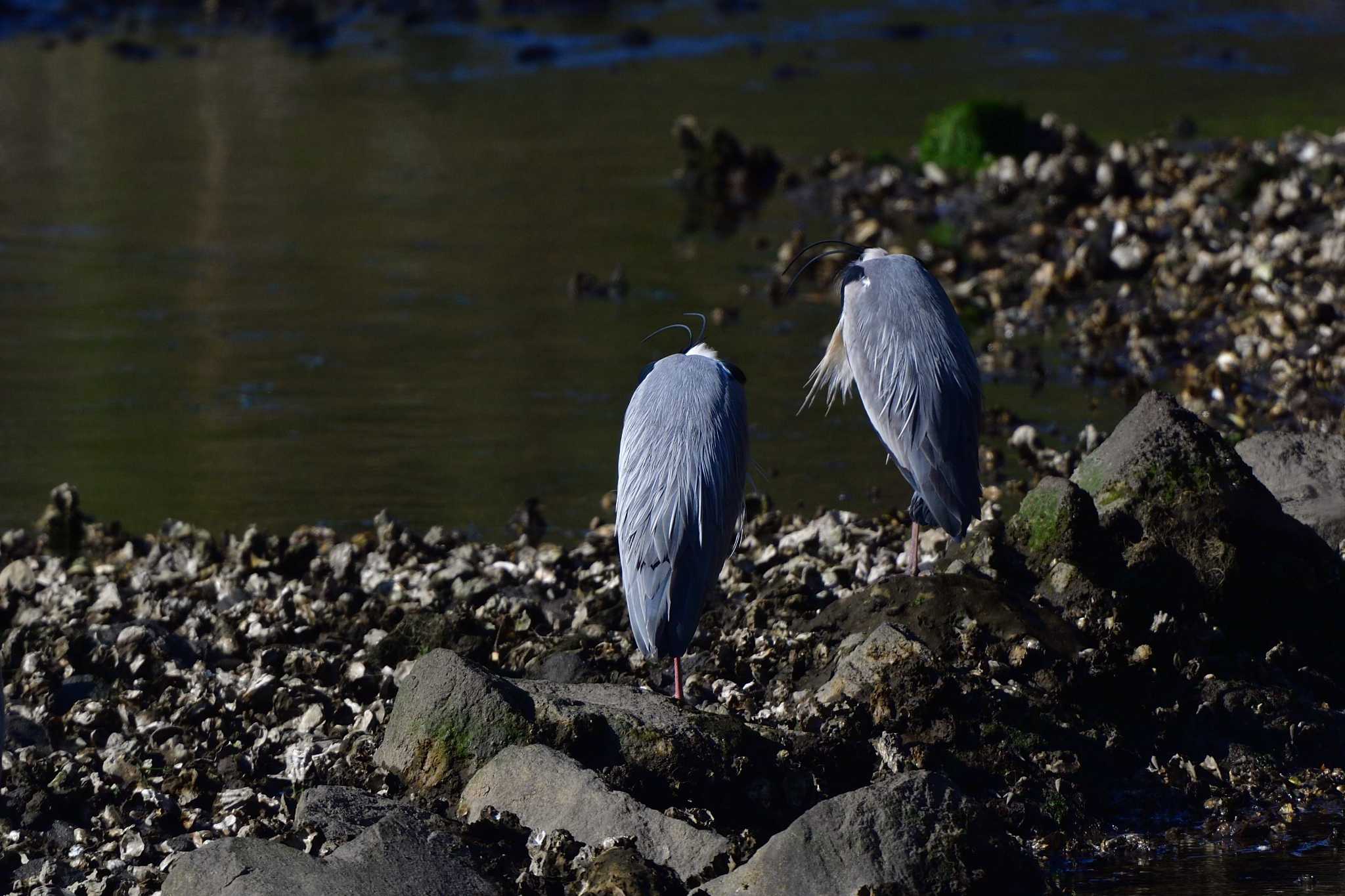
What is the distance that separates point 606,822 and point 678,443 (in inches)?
57.4

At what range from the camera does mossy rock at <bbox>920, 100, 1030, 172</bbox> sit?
16922mm

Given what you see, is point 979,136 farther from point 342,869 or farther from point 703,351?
point 342,869

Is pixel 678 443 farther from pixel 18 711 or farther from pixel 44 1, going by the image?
pixel 44 1

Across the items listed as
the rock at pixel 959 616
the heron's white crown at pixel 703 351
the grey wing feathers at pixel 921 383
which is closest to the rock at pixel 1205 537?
the rock at pixel 959 616

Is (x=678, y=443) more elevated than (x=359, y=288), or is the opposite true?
(x=678, y=443)

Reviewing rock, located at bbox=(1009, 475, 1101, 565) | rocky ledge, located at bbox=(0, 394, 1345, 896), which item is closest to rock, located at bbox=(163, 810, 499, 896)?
rocky ledge, located at bbox=(0, 394, 1345, 896)

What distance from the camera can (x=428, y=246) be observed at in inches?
606

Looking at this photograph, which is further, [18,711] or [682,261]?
[682,261]

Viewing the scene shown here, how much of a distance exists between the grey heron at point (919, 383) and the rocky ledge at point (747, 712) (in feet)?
0.66

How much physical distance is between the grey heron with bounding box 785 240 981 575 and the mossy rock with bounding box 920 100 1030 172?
10423 millimetres

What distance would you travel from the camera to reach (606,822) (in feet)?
16.6

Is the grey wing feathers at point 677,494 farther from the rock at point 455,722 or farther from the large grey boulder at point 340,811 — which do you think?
the large grey boulder at point 340,811

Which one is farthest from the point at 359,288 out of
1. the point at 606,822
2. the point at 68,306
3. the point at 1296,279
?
→ the point at 606,822

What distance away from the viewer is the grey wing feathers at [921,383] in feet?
21.1
